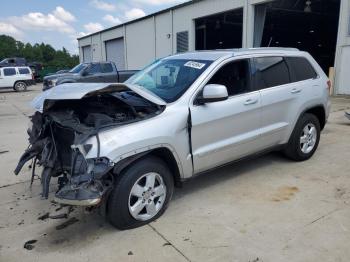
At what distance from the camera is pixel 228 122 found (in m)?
4.29

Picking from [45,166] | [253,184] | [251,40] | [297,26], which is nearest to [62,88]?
[45,166]

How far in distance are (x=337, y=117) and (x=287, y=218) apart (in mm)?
7126

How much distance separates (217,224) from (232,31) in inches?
1157

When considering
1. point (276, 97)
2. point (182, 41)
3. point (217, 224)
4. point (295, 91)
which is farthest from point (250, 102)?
point (182, 41)

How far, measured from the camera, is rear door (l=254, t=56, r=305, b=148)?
4.76m

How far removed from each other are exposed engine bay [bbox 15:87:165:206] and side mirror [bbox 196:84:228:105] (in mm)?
522

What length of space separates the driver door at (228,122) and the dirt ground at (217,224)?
533mm

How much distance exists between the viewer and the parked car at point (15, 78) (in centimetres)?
2377

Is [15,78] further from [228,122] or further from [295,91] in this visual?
[228,122]

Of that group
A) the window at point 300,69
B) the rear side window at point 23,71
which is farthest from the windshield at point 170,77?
the rear side window at point 23,71

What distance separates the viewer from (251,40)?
1894 centimetres

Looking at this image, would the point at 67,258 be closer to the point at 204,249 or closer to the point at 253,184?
the point at 204,249

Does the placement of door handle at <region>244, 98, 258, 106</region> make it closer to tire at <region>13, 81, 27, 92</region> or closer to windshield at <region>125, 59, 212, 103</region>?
windshield at <region>125, 59, 212, 103</region>

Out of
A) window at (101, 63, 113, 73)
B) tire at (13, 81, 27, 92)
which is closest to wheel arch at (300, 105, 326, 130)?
window at (101, 63, 113, 73)
